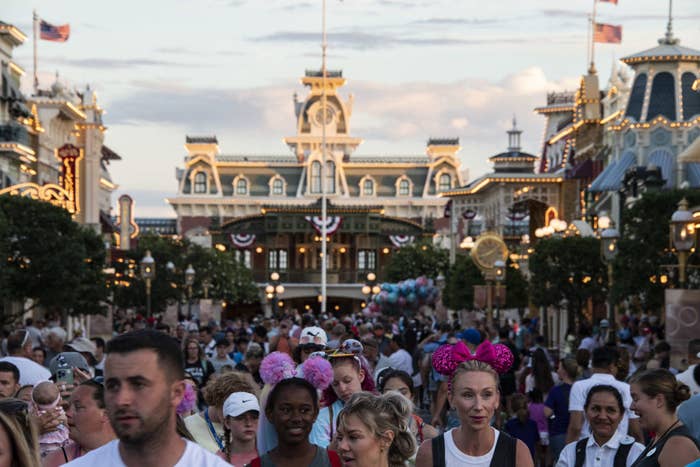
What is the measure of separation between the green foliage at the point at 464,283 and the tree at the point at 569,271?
1328 centimetres

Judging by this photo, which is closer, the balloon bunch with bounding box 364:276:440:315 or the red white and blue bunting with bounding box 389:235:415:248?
the balloon bunch with bounding box 364:276:440:315

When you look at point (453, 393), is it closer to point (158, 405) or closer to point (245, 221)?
point (158, 405)

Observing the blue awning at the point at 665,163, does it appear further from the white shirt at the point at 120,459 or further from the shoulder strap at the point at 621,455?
the white shirt at the point at 120,459

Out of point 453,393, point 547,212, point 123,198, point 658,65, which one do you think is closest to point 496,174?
point 547,212

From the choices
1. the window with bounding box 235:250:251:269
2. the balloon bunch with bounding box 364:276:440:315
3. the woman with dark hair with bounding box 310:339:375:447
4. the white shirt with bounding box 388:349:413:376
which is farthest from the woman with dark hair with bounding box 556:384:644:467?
the window with bounding box 235:250:251:269

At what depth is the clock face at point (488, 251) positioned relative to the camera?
49.1 meters

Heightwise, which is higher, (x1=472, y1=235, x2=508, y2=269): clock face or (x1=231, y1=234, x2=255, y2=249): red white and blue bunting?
(x1=231, y1=234, x2=255, y2=249): red white and blue bunting

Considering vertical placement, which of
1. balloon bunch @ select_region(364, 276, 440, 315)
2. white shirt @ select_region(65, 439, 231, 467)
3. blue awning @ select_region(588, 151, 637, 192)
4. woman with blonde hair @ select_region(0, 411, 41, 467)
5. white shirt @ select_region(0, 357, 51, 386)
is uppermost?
blue awning @ select_region(588, 151, 637, 192)

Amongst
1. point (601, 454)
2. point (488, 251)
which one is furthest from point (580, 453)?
point (488, 251)

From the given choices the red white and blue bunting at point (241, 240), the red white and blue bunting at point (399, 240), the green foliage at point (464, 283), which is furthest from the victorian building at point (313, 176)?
the green foliage at point (464, 283)

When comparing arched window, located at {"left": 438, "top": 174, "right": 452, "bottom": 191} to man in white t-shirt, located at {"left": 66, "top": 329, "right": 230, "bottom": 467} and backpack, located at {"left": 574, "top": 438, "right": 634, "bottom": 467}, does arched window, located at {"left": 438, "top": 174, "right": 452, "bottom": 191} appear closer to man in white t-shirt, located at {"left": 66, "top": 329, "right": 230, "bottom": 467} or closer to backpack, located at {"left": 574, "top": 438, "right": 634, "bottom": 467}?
backpack, located at {"left": 574, "top": 438, "right": 634, "bottom": 467}

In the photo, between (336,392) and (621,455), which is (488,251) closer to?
(336,392)

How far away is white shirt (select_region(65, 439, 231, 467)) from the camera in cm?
A: 459

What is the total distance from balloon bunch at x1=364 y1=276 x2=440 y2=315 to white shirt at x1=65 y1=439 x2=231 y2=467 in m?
62.0
